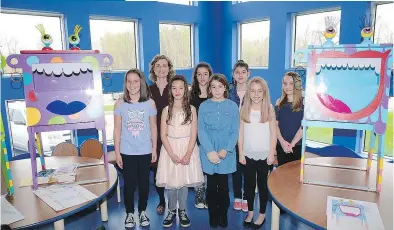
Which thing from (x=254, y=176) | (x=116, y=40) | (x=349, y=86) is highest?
(x=116, y=40)

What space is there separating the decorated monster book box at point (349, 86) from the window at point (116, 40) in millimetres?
3529

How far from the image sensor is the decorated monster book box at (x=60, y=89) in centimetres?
185

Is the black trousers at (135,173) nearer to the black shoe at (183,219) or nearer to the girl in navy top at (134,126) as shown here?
the girl in navy top at (134,126)

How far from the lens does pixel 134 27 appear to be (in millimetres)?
4988

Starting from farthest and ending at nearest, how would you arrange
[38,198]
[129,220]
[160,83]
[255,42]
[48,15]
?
[255,42] → [48,15] → [160,83] → [129,220] → [38,198]

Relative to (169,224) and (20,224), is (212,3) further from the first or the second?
(20,224)

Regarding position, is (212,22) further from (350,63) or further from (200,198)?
(350,63)

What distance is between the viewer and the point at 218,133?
7.81 ft

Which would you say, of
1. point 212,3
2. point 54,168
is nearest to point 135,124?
point 54,168

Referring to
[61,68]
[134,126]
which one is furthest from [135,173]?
[61,68]

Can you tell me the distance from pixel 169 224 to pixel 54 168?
1.15 m

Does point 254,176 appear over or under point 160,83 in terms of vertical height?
under

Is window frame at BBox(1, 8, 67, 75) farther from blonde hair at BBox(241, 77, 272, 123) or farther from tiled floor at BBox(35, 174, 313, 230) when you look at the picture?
blonde hair at BBox(241, 77, 272, 123)

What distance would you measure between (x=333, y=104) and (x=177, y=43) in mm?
4113
